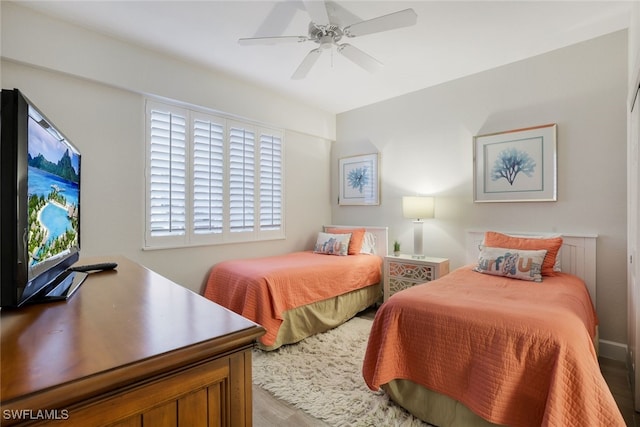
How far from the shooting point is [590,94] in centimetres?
272

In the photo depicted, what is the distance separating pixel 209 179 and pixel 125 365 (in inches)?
119

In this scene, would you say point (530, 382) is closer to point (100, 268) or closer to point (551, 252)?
point (551, 252)


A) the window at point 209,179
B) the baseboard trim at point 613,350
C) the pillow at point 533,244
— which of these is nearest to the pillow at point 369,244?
the window at point 209,179

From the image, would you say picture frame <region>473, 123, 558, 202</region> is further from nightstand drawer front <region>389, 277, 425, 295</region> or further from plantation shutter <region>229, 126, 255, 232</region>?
plantation shutter <region>229, 126, 255, 232</region>

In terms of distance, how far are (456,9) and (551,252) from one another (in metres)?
2.07

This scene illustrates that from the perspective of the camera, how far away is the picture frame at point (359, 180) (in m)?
4.27

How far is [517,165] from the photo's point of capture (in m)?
3.06

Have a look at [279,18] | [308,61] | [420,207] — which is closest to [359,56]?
[308,61]

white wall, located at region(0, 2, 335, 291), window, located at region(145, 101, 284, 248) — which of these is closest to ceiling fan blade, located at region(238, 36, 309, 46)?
white wall, located at region(0, 2, 335, 291)

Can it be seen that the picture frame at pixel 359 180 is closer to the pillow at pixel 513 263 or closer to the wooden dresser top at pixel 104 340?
the pillow at pixel 513 263

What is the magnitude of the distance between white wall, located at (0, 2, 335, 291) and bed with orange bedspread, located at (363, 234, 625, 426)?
2.31m

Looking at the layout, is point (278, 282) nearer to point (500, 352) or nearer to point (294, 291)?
point (294, 291)

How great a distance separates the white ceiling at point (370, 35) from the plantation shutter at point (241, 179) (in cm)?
71

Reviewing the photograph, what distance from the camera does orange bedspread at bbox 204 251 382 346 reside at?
8.97 feet
